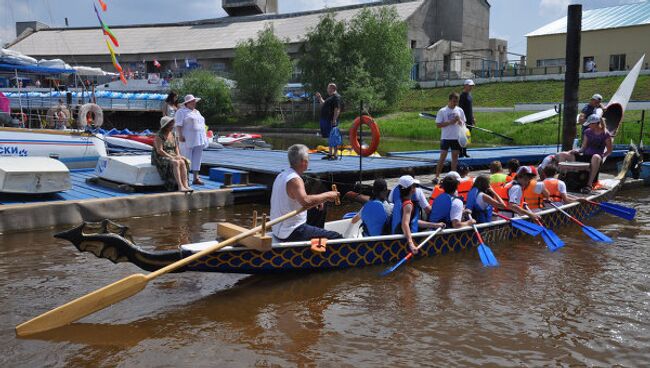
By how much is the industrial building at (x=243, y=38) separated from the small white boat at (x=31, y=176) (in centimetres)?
4133

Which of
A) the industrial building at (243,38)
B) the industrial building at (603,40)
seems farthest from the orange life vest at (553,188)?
the industrial building at (243,38)

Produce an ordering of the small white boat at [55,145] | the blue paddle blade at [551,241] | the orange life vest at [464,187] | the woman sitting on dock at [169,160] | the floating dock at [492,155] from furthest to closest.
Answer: the floating dock at [492,155] < the small white boat at [55,145] < the woman sitting on dock at [169,160] < the orange life vest at [464,187] < the blue paddle blade at [551,241]

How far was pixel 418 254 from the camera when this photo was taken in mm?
8000

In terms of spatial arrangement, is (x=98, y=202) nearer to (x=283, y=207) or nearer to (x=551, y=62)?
(x=283, y=207)

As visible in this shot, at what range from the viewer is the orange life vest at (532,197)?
32.6 ft

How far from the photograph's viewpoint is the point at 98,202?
403 inches

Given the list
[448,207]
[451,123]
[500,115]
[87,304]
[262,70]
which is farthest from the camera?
[262,70]

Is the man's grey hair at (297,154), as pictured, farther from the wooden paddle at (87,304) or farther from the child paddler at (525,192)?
the child paddler at (525,192)

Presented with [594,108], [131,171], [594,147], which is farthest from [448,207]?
[594,108]

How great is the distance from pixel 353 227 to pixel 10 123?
9875mm

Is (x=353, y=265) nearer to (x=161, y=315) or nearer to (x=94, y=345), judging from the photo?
(x=161, y=315)

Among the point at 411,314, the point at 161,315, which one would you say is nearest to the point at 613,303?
the point at 411,314

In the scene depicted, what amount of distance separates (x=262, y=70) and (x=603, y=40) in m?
27.0

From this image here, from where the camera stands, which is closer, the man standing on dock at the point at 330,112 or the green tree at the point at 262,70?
the man standing on dock at the point at 330,112
